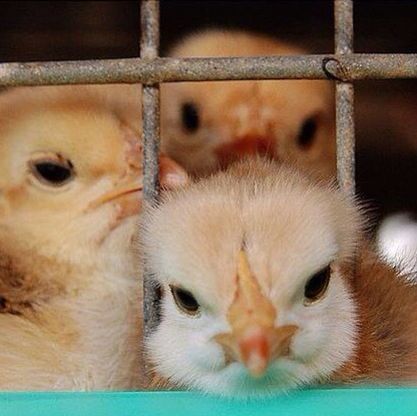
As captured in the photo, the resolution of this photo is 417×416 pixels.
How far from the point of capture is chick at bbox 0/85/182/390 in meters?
1.55

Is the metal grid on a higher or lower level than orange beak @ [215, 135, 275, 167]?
lower

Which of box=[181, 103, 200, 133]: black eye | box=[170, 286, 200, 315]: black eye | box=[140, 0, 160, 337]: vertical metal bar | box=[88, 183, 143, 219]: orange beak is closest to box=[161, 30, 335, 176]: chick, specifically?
box=[181, 103, 200, 133]: black eye

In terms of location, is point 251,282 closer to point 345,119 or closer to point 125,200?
point 345,119

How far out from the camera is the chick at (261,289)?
47.0 inches

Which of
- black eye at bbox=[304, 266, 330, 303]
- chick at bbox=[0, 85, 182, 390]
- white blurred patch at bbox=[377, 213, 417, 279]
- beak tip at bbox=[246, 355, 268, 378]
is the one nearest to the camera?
beak tip at bbox=[246, 355, 268, 378]

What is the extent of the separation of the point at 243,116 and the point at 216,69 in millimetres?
417

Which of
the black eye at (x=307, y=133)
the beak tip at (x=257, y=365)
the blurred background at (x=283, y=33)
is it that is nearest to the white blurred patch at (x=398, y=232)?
the blurred background at (x=283, y=33)

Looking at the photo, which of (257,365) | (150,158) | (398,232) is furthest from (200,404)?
(398,232)

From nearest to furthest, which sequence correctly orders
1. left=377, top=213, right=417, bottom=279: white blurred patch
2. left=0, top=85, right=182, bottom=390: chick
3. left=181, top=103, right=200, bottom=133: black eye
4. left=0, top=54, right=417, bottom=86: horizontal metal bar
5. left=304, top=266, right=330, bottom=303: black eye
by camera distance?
left=304, top=266, right=330, bottom=303: black eye < left=0, top=54, right=417, bottom=86: horizontal metal bar < left=0, top=85, right=182, bottom=390: chick < left=181, top=103, right=200, bottom=133: black eye < left=377, top=213, right=417, bottom=279: white blurred patch

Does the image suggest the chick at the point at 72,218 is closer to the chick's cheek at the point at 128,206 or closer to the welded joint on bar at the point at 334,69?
the chick's cheek at the point at 128,206

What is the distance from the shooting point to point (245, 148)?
1725mm

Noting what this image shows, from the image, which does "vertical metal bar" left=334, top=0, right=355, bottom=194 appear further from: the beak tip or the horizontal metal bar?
the beak tip

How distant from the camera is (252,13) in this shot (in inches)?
103

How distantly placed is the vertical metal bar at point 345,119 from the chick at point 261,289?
33mm
